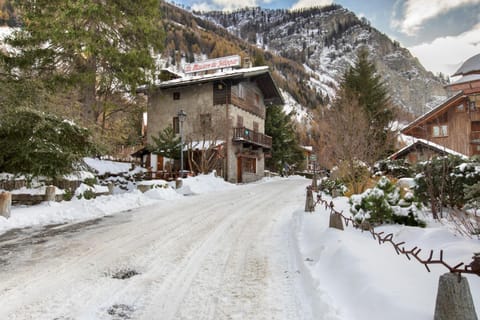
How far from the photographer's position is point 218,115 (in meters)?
25.4

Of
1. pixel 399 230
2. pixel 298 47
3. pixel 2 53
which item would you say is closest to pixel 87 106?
pixel 2 53

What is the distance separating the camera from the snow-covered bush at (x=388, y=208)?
18.0ft

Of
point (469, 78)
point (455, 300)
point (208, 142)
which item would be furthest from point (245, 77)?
point (455, 300)

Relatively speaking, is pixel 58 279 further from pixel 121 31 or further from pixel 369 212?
pixel 121 31

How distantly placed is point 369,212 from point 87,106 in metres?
17.3

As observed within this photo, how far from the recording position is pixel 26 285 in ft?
12.3

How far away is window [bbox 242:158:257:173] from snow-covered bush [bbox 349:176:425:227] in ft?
71.2

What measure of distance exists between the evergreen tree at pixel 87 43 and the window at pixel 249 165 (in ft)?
38.6

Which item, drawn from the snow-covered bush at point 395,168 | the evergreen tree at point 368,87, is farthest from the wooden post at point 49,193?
the evergreen tree at point 368,87

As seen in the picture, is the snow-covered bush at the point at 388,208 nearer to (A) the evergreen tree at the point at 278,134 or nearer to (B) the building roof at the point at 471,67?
(B) the building roof at the point at 471,67

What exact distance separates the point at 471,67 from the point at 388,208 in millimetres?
9367

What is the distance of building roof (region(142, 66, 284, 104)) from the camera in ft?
79.9

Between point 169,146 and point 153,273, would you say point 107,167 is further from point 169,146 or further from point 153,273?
point 153,273

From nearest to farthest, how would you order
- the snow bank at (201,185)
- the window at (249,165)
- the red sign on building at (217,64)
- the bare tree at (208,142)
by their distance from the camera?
the snow bank at (201,185), the bare tree at (208,142), the window at (249,165), the red sign on building at (217,64)
